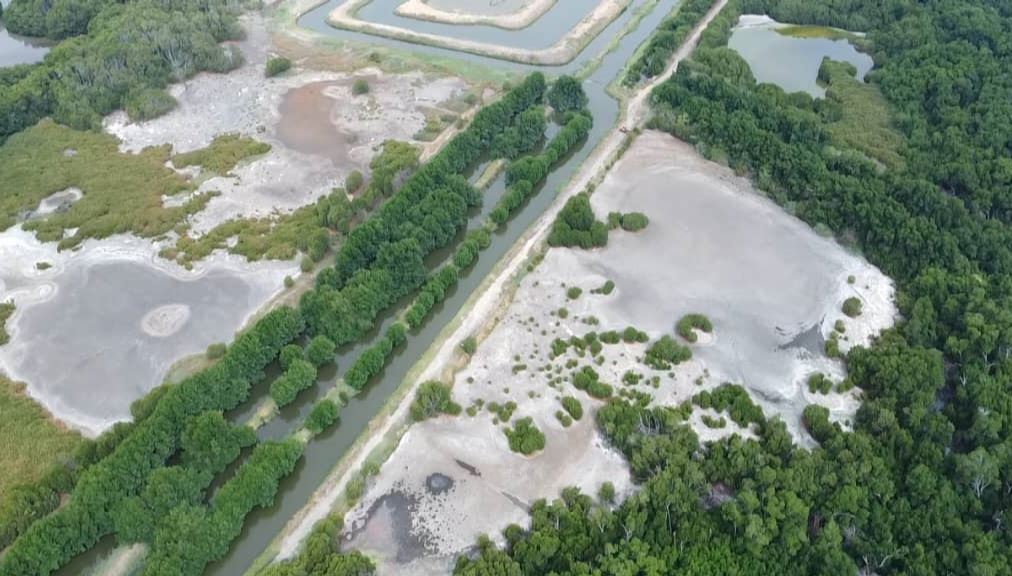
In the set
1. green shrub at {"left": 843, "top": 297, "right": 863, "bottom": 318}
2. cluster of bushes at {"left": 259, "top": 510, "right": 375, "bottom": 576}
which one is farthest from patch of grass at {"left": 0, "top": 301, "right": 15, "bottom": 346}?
green shrub at {"left": 843, "top": 297, "right": 863, "bottom": 318}

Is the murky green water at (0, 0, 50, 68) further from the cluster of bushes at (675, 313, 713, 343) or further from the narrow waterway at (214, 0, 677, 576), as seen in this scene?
the cluster of bushes at (675, 313, 713, 343)

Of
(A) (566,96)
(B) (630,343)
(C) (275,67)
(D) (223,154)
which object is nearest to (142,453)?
(B) (630,343)

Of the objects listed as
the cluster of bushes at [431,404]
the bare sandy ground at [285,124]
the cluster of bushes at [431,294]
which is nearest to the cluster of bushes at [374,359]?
the cluster of bushes at [431,294]

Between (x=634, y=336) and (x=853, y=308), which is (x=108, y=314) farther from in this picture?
(x=853, y=308)

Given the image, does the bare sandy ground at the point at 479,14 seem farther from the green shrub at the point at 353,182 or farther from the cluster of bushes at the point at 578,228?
the cluster of bushes at the point at 578,228

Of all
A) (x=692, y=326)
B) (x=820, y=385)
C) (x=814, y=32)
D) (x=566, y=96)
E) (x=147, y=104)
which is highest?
(x=814, y=32)

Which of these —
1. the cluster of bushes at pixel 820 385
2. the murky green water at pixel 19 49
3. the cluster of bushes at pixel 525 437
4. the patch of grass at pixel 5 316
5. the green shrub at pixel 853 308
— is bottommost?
the murky green water at pixel 19 49
